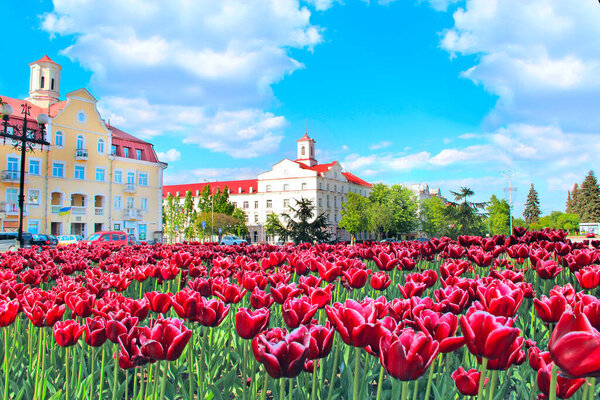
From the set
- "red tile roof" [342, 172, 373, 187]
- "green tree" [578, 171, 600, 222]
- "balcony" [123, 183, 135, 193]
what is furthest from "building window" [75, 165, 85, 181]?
"green tree" [578, 171, 600, 222]

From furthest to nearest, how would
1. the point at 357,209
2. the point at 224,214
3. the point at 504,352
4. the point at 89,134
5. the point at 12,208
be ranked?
the point at 357,209 < the point at 224,214 < the point at 89,134 < the point at 12,208 < the point at 504,352

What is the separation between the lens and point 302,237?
2658 centimetres

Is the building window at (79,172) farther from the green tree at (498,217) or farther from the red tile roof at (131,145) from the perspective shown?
the green tree at (498,217)

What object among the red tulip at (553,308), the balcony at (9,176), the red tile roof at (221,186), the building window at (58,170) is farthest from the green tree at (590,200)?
the red tulip at (553,308)

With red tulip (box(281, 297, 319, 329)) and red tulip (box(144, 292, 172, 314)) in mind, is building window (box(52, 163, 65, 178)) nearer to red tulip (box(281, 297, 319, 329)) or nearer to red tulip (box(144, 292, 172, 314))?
red tulip (box(144, 292, 172, 314))

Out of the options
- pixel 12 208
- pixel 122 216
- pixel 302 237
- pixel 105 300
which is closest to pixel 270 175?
pixel 122 216

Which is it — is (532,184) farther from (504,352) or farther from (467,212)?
(504,352)

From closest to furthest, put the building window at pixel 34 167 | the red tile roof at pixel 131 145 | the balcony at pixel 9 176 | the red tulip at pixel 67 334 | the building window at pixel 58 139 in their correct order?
the red tulip at pixel 67 334 → the balcony at pixel 9 176 → the building window at pixel 34 167 → the building window at pixel 58 139 → the red tile roof at pixel 131 145

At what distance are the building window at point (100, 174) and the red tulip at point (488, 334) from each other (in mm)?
49639

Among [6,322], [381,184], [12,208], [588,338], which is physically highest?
[381,184]

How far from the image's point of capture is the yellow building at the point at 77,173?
134ft

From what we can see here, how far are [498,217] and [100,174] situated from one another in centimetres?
6504

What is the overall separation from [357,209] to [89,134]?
39987 mm

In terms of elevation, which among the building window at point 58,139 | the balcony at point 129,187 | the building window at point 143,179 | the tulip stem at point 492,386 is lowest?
the tulip stem at point 492,386
